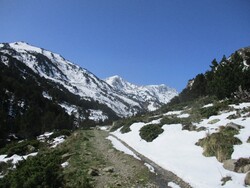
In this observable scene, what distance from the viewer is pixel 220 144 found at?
57.0ft

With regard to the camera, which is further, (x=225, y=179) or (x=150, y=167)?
A: (x=150, y=167)

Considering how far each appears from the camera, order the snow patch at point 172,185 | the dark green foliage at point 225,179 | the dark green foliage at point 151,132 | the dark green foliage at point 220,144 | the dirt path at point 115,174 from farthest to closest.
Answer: the dark green foliage at point 151,132, the dark green foliage at point 220,144, the dirt path at point 115,174, the snow patch at point 172,185, the dark green foliage at point 225,179

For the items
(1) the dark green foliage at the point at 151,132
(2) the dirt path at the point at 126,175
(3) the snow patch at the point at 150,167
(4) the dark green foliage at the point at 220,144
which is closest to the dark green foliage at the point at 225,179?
(4) the dark green foliage at the point at 220,144

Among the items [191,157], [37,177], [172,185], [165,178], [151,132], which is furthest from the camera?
[151,132]

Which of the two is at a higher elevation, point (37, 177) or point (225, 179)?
point (225, 179)

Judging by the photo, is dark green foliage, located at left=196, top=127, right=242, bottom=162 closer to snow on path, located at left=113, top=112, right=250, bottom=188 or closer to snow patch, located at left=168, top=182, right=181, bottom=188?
snow on path, located at left=113, top=112, right=250, bottom=188

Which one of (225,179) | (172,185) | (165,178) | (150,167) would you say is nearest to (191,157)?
(150,167)

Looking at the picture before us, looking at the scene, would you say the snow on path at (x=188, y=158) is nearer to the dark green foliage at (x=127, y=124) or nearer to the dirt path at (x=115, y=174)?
the dirt path at (x=115, y=174)

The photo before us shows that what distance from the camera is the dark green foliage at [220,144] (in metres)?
16.2

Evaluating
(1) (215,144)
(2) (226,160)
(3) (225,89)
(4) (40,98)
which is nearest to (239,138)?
(1) (215,144)

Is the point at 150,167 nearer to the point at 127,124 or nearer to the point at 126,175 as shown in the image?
the point at 126,175

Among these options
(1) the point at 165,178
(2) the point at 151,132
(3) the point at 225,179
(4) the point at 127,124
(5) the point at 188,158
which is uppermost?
(4) the point at 127,124

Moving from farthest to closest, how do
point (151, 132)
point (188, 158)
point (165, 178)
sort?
1. point (151, 132)
2. point (188, 158)
3. point (165, 178)

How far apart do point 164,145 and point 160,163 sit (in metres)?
6.29
